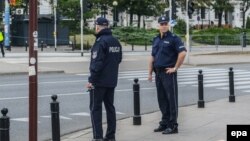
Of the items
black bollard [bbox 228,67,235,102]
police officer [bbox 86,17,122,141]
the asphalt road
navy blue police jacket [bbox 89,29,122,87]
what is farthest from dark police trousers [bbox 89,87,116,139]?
black bollard [bbox 228,67,235,102]

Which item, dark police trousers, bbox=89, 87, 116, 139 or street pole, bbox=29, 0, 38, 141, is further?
dark police trousers, bbox=89, 87, 116, 139

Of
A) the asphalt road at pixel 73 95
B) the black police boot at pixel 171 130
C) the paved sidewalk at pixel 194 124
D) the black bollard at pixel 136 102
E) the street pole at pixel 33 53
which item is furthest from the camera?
the asphalt road at pixel 73 95

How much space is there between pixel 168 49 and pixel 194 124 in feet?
6.32

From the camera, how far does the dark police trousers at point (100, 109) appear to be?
9156mm

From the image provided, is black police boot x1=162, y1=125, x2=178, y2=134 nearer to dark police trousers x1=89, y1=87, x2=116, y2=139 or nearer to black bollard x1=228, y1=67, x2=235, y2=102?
dark police trousers x1=89, y1=87, x2=116, y2=139

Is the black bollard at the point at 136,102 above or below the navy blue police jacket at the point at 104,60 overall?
below

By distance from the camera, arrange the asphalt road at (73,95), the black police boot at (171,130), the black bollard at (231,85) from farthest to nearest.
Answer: the black bollard at (231,85) < the asphalt road at (73,95) < the black police boot at (171,130)

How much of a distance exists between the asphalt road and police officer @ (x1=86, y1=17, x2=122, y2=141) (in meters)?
1.86

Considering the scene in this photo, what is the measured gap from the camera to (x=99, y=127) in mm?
9336

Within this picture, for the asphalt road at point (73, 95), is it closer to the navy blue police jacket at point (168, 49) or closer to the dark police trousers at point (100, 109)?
the dark police trousers at point (100, 109)

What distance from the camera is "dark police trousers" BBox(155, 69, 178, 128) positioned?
1006 cm

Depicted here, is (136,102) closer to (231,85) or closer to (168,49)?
(168,49)

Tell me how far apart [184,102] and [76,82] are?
23.9ft

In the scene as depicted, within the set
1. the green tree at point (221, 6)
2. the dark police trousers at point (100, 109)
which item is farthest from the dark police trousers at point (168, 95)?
the green tree at point (221, 6)
